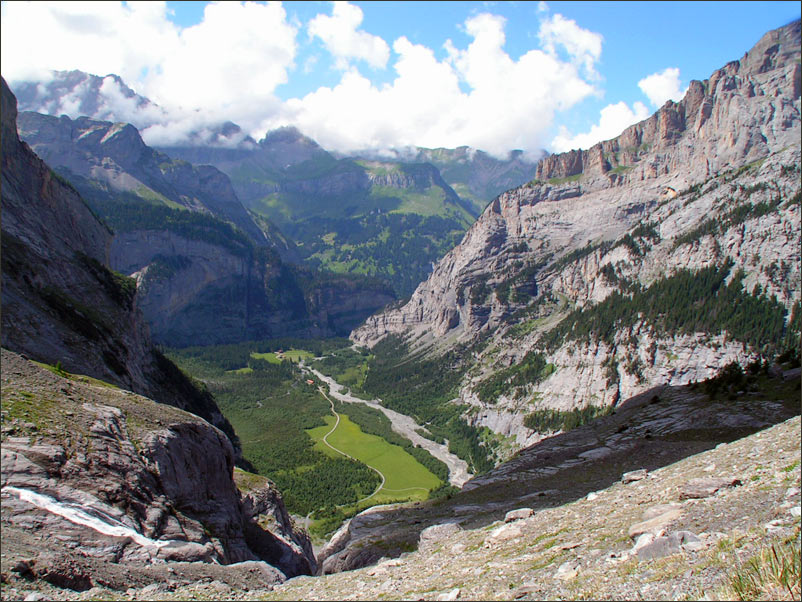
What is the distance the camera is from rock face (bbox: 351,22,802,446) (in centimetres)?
9188

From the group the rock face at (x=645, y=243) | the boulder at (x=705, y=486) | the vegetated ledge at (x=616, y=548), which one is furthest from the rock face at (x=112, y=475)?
the rock face at (x=645, y=243)

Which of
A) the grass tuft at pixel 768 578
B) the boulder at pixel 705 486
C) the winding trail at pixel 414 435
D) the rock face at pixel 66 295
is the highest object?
the rock face at pixel 66 295

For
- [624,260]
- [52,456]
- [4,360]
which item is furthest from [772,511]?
[624,260]

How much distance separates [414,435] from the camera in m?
113

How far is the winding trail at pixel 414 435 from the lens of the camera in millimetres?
88662

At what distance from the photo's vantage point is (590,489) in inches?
1123

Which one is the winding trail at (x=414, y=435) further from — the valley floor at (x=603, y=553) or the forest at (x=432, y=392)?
the valley floor at (x=603, y=553)

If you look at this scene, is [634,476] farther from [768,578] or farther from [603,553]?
[768,578]

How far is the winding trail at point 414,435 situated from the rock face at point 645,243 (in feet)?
39.7

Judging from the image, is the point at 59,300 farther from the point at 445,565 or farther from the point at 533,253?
the point at 533,253

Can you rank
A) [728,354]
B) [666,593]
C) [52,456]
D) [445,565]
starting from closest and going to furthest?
[666,593], [445,565], [52,456], [728,354]

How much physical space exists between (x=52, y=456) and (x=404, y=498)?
61409mm

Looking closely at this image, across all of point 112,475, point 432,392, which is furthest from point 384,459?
point 112,475

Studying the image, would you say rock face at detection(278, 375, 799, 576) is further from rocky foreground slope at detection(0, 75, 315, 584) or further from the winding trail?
the winding trail
